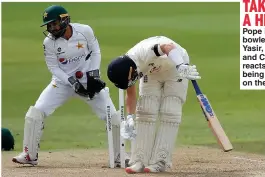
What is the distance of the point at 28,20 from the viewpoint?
1791 cm

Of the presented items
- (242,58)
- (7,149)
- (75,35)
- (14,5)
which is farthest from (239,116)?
(14,5)

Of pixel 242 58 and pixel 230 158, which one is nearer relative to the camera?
pixel 230 158

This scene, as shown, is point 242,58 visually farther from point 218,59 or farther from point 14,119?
point 14,119

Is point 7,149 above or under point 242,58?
under

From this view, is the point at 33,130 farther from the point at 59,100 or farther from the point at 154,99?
the point at 154,99

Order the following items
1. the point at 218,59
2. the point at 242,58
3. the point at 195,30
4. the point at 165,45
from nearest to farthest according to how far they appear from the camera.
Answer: the point at 165,45
the point at 242,58
the point at 218,59
the point at 195,30

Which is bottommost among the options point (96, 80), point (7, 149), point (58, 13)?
point (7, 149)

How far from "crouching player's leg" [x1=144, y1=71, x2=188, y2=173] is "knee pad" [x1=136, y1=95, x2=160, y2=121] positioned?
0.05 metres

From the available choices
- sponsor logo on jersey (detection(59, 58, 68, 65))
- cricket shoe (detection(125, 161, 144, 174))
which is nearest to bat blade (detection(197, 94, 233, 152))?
cricket shoe (detection(125, 161, 144, 174))

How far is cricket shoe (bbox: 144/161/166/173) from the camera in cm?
791

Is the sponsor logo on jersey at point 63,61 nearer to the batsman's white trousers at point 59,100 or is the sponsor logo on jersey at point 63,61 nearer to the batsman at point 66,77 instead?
the batsman at point 66,77

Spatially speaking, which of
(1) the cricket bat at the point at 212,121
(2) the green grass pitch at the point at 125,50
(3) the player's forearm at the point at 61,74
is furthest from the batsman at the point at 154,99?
(2) the green grass pitch at the point at 125,50

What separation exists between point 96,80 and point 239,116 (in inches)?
154

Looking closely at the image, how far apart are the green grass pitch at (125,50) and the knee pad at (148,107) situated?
2135 millimetres
